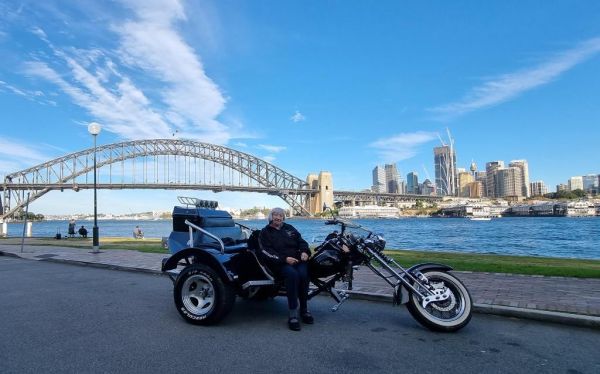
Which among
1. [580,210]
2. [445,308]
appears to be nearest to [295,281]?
[445,308]

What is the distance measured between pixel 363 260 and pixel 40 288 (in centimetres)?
572

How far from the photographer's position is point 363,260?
449cm

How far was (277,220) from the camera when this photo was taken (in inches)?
191

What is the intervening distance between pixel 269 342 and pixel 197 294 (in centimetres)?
131

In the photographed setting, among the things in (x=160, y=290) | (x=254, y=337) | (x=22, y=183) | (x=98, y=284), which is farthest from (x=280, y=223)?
(x=22, y=183)

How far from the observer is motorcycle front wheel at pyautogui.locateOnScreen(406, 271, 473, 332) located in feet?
14.2

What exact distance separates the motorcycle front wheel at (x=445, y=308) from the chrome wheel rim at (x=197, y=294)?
2228 millimetres

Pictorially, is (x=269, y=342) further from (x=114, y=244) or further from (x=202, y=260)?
(x=114, y=244)

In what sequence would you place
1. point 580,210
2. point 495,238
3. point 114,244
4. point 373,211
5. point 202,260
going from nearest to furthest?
1. point 202,260
2. point 114,244
3. point 495,238
4. point 580,210
5. point 373,211

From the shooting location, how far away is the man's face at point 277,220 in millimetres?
4855

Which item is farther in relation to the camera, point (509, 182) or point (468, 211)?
point (509, 182)

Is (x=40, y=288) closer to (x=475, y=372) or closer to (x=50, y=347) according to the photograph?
(x=50, y=347)

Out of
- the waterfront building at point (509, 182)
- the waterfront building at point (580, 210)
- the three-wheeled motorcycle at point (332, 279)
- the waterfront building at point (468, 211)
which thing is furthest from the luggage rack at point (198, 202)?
the waterfront building at point (509, 182)

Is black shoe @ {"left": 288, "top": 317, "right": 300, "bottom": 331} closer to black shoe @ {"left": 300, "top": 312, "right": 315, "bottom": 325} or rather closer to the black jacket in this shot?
black shoe @ {"left": 300, "top": 312, "right": 315, "bottom": 325}
